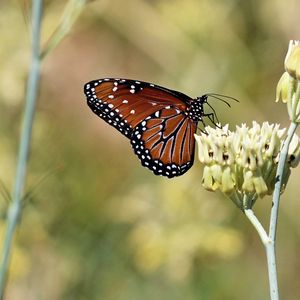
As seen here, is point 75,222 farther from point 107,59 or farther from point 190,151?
point 107,59

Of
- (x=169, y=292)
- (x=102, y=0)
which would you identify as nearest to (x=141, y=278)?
(x=169, y=292)

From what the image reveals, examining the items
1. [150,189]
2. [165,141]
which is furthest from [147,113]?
[150,189]

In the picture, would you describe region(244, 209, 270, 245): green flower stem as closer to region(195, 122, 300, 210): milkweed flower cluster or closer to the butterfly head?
region(195, 122, 300, 210): milkweed flower cluster

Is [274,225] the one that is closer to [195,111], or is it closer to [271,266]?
[271,266]

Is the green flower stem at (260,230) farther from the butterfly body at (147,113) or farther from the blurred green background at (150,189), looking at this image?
the blurred green background at (150,189)

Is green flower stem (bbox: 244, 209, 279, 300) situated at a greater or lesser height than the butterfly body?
lesser

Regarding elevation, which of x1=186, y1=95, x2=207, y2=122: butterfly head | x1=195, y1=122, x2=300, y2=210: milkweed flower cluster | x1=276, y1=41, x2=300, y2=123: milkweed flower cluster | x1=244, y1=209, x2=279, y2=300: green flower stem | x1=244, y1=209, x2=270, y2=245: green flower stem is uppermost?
x1=186, y1=95, x2=207, y2=122: butterfly head

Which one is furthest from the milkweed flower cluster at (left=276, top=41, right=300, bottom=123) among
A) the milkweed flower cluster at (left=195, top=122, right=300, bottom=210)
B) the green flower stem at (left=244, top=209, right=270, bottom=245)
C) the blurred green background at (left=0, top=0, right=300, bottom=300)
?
the blurred green background at (left=0, top=0, right=300, bottom=300)

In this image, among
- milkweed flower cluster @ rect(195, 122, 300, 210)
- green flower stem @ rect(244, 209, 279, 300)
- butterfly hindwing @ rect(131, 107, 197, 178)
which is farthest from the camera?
butterfly hindwing @ rect(131, 107, 197, 178)
